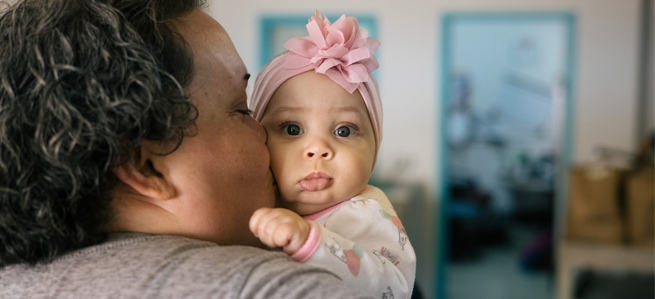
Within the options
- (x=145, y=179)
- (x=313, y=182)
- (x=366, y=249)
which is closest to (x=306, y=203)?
(x=313, y=182)

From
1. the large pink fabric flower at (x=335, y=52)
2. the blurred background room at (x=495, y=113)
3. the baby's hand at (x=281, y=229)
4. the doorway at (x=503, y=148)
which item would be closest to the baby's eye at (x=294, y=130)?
the large pink fabric flower at (x=335, y=52)

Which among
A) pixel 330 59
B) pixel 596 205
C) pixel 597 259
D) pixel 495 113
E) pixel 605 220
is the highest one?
pixel 330 59

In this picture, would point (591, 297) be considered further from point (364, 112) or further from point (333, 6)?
point (364, 112)

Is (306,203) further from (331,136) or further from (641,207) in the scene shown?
(641,207)

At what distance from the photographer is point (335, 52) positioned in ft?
3.75

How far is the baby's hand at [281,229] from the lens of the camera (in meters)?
0.84

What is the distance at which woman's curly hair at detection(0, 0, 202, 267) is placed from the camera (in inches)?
28.8

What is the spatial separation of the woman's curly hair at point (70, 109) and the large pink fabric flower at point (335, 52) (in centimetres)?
40

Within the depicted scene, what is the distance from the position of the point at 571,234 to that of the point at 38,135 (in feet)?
12.2

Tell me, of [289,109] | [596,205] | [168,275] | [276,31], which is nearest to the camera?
[168,275]

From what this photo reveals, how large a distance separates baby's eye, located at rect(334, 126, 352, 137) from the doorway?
372 centimetres

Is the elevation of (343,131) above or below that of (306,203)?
above

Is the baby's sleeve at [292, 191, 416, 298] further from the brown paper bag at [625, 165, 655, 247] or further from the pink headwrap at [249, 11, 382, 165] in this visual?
the brown paper bag at [625, 165, 655, 247]

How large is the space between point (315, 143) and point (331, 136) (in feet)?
0.18
